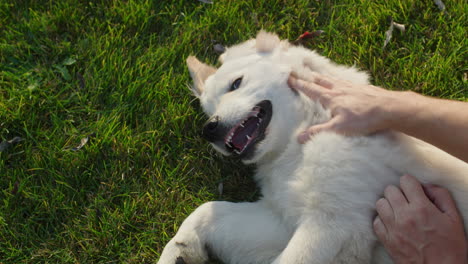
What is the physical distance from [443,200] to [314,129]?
83 cm

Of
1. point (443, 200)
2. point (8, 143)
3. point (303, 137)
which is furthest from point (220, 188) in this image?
point (8, 143)

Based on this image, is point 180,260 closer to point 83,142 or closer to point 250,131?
point 250,131

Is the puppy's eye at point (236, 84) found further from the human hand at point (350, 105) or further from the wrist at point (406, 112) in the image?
the wrist at point (406, 112)

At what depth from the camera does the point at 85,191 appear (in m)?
3.31

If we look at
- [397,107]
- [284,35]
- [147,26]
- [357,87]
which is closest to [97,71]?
[147,26]

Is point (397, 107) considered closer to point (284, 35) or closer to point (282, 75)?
point (282, 75)

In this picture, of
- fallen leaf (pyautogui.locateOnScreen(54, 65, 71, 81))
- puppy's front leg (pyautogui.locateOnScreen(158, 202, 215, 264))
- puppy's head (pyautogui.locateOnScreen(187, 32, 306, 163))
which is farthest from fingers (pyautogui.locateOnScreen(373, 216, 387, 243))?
fallen leaf (pyautogui.locateOnScreen(54, 65, 71, 81))

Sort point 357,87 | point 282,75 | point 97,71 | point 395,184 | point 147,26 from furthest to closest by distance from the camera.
Answer: point 147,26 < point 97,71 < point 282,75 < point 357,87 < point 395,184

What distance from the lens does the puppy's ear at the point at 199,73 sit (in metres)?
3.48

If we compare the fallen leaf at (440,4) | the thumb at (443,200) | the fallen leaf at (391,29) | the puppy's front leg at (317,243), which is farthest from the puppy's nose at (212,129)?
the fallen leaf at (440,4)

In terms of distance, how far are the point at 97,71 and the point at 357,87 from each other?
2317mm

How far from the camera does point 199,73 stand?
3.49 metres

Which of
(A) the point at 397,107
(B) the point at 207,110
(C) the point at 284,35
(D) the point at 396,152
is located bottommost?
(B) the point at 207,110

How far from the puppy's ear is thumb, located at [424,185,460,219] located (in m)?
1.91
